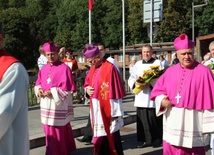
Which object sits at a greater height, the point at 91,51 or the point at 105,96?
the point at 91,51

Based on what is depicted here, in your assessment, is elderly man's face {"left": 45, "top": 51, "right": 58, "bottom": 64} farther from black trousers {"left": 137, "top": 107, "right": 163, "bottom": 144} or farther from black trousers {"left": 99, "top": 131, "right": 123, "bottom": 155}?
black trousers {"left": 137, "top": 107, "right": 163, "bottom": 144}

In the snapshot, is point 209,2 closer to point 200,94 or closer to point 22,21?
point 22,21

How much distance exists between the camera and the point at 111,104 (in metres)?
5.82

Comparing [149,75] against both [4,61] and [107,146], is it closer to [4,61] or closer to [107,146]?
[107,146]

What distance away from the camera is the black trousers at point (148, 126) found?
7.40m

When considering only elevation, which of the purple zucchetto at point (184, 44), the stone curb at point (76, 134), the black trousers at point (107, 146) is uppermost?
the purple zucchetto at point (184, 44)

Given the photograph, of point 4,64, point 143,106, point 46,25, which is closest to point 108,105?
point 143,106

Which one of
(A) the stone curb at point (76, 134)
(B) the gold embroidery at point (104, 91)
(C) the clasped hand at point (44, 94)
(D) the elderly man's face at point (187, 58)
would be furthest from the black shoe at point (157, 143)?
(D) the elderly man's face at point (187, 58)

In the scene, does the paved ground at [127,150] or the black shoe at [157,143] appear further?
the black shoe at [157,143]

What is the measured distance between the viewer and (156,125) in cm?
747

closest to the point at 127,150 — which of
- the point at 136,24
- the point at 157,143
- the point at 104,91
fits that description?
the point at 157,143

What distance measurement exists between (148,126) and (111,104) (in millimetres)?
1844

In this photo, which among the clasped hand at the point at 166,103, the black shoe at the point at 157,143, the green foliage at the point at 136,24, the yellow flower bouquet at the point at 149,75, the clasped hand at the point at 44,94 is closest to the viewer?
the clasped hand at the point at 166,103

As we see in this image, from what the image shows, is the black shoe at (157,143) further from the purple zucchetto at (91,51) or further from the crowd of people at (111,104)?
the purple zucchetto at (91,51)
